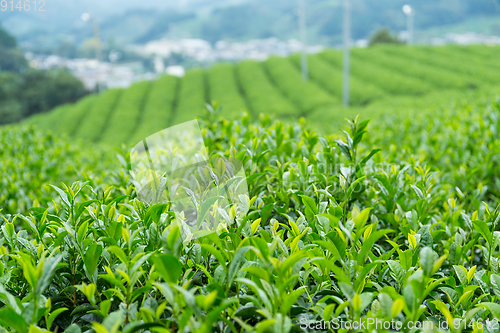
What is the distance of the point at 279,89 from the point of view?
26094mm

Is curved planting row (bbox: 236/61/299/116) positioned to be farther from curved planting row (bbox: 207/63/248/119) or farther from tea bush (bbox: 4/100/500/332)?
tea bush (bbox: 4/100/500/332)

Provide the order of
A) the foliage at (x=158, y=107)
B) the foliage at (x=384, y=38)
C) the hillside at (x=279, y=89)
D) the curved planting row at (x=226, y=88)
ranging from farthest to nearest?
A: the foliage at (x=384, y=38)
the curved planting row at (x=226, y=88)
the foliage at (x=158, y=107)
the hillside at (x=279, y=89)

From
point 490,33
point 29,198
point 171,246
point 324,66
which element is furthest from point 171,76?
point 490,33

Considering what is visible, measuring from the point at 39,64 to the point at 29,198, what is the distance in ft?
200

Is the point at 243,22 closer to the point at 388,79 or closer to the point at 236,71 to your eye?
the point at 236,71

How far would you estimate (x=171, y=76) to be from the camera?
31188 mm

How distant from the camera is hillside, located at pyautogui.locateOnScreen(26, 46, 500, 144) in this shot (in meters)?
21.6

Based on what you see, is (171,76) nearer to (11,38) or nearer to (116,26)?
(11,38)

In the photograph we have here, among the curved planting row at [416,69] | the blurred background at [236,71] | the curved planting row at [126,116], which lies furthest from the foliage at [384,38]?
the curved planting row at [126,116]

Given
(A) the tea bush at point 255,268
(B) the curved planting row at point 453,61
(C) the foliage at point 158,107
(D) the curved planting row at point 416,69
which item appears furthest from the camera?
(C) the foliage at point 158,107

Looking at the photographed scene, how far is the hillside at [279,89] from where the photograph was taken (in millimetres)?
21594

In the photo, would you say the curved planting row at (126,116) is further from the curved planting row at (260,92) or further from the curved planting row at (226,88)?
the curved planting row at (260,92)

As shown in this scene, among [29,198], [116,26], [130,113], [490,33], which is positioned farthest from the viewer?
[116,26]

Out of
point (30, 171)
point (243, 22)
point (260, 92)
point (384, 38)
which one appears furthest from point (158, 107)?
point (243, 22)
